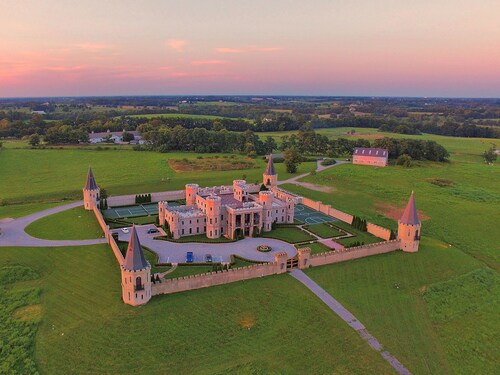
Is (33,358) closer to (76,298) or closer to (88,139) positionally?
(76,298)

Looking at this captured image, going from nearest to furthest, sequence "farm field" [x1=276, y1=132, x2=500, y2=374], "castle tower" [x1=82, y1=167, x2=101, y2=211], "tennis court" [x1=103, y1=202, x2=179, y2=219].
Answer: "farm field" [x1=276, y1=132, x2=500, y2=374], "tennis court" [x1=103, y1=202, x2=179, y2=219], "castle tower" [x1=82, y1=167, x2=101, y2=211]

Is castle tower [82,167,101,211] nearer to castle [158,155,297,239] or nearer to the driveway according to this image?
the driveway

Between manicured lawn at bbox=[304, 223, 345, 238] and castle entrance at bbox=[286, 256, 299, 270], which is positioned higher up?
castle entrance at bbox=[286, 256, 299, 270]

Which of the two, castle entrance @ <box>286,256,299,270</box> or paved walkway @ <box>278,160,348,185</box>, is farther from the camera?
paved walkway @ <box>278,160,348,185</box>

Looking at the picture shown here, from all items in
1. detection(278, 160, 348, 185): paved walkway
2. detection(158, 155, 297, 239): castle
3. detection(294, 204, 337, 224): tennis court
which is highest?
detection(158, 155, 297, 239): castle

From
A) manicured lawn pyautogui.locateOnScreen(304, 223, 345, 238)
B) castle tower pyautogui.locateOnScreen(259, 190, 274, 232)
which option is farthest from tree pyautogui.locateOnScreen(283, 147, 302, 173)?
castle tower pyautogui.locateOnScreen(259, 190, 274, 232)

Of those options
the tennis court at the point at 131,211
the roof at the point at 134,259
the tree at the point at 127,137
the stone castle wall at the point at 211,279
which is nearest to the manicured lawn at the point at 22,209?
the tennis court at the point at 131,211

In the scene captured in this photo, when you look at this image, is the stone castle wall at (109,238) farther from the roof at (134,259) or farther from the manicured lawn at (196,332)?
the roof at (134,259)
